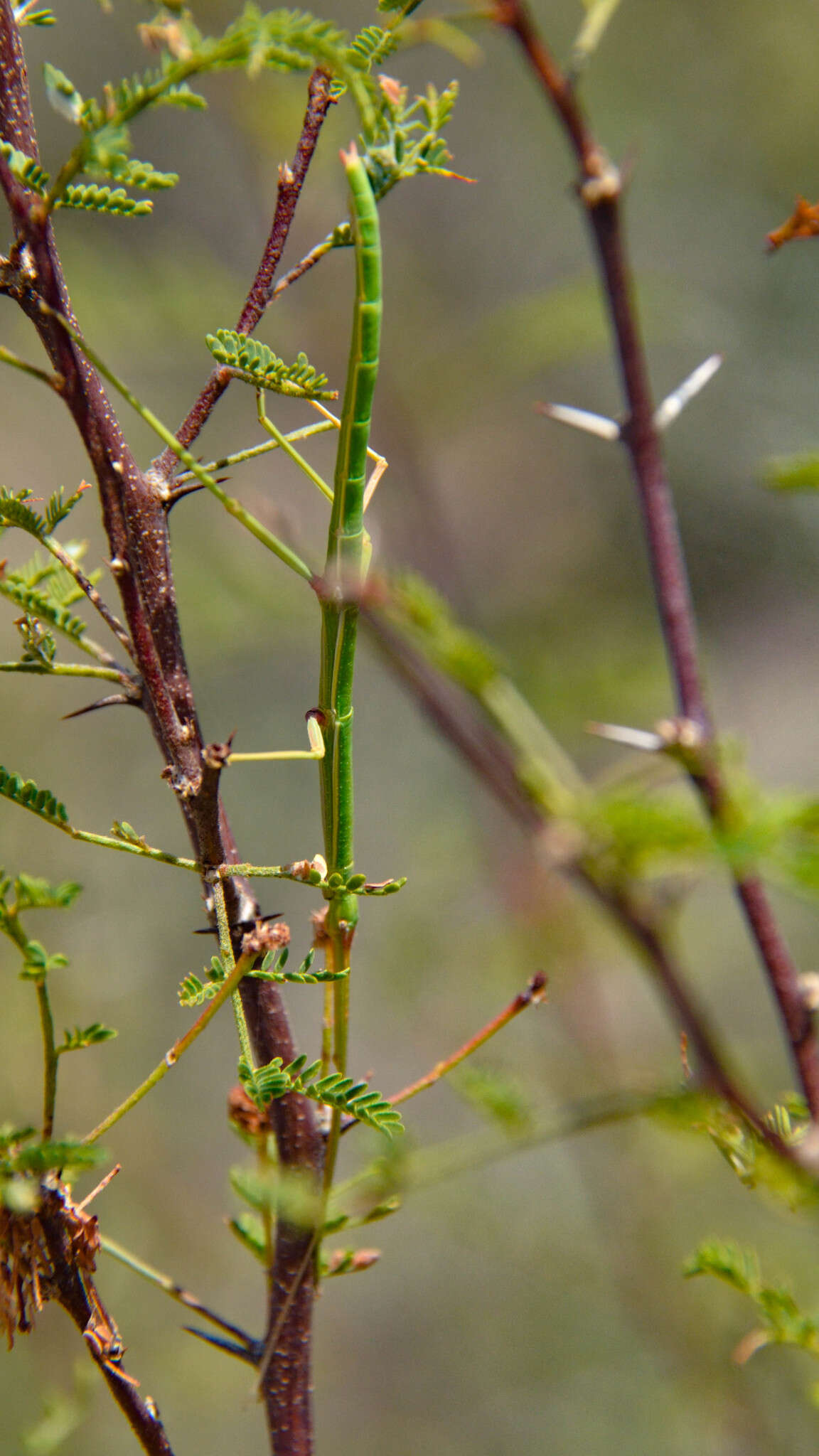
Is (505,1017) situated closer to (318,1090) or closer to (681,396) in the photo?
(318,1090)

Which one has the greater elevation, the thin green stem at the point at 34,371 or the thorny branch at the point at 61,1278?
the thin green stem at the point at 34,371

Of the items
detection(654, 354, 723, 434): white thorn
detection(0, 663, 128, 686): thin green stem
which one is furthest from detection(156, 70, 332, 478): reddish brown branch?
detection(654, 354, 723, 434): white thorn

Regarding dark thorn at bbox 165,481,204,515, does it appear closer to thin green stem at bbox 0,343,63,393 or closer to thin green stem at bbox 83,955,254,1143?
thin green stem at bbox 0,343,63,393

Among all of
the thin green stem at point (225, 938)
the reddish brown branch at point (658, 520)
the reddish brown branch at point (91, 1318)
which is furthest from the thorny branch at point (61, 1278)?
the reddish brown branch at point (658, 520)

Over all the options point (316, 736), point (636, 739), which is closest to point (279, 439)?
point (316, 736)

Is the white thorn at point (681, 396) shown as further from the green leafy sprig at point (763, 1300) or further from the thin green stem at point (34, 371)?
the green leafy sprig at point (763, 1300)

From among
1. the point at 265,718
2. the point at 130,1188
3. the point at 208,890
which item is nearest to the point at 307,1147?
the point at 208,890
